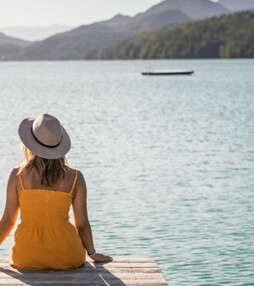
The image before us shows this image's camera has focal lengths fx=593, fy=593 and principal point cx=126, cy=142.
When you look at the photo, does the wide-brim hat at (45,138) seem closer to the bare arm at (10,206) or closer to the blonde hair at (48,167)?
the blonde hair at (48,167)

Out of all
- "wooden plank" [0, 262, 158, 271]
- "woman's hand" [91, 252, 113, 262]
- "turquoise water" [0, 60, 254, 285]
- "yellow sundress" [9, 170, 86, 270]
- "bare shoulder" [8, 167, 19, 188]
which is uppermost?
"bare shoulder" [8, 167, 19, 188]

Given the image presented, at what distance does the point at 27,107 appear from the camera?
34906mm

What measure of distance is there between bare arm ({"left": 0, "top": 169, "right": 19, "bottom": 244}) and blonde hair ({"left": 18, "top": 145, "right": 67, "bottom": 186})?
8 centimetres

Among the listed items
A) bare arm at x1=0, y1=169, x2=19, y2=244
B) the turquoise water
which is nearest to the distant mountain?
the turquoise water

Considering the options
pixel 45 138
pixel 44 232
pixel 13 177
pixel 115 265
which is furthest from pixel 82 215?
pixel 45 138

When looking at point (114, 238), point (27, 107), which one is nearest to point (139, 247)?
point (114, 238)

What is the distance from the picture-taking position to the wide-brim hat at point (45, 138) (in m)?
3.42

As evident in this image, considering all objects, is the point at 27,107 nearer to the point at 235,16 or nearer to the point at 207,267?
the point at 207,267

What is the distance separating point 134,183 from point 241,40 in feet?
513

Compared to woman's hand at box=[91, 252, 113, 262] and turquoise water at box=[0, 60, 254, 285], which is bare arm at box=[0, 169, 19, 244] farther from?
turquoise water at box=[0, 60, 254, 285]

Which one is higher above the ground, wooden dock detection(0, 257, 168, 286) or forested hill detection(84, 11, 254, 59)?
forested hill detection(84, 11, 254, 59)

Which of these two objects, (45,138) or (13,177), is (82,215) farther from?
(45,138)

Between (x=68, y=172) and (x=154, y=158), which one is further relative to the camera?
(x=154, y=158)

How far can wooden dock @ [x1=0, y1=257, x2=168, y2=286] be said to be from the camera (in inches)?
134
